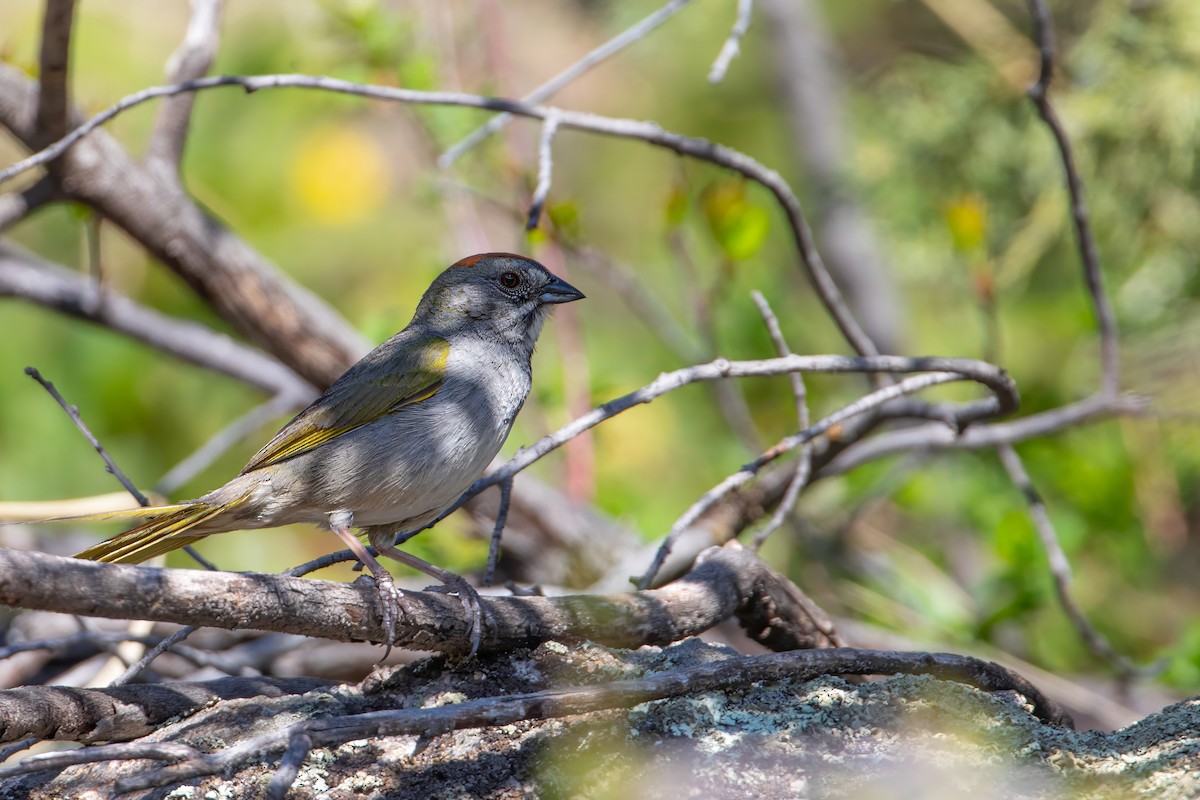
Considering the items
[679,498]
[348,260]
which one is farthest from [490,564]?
[348,260]

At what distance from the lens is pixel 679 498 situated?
261 inches

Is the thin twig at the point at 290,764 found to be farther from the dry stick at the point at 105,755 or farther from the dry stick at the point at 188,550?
the dry stick at the point at 188,550

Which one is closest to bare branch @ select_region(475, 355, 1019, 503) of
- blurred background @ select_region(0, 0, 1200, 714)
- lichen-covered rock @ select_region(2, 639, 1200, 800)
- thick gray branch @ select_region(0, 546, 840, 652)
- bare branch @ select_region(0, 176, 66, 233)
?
thick gray branch @ select_region(0, 546, 840, 652)

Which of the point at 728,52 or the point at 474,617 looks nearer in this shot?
the point at 474,617

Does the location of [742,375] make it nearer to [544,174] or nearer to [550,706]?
[544,174]

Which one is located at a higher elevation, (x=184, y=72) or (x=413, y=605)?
(x=184, y=72)

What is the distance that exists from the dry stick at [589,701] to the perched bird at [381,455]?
743mm

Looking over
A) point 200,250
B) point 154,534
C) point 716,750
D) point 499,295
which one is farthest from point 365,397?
point 716,750

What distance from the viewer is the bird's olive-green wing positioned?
361 cm

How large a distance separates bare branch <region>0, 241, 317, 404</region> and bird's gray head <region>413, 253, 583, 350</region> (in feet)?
4.66

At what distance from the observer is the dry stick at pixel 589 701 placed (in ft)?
6.22

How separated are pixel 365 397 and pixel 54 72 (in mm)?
1604

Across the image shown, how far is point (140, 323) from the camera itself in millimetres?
5402

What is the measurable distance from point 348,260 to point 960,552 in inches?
184
